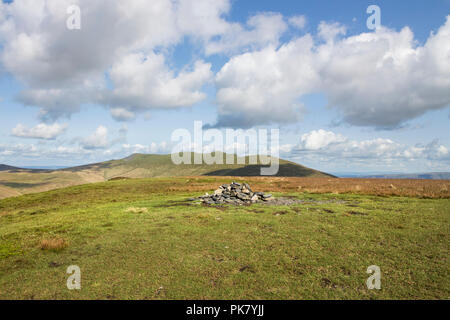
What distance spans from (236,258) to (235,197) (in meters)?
19.0

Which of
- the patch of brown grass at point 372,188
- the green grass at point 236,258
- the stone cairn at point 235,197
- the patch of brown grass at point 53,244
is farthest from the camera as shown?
the patch of brown grass at point 372,188

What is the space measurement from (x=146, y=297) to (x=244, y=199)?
21942mm

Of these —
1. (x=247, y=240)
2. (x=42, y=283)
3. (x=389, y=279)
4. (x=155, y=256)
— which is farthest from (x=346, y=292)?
(x=42, y=283)

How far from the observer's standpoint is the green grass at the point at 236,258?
887cm

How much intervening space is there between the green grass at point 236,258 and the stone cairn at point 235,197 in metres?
9.68

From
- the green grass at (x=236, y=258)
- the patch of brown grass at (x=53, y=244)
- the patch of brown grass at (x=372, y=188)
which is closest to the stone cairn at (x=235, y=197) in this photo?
the green grass at (x=236, y=258)

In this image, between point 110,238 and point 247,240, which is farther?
point 110,238

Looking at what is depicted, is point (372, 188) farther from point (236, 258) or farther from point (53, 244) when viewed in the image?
point (53, 244)

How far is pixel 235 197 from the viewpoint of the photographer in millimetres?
30828

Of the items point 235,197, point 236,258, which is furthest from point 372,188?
point 236,258

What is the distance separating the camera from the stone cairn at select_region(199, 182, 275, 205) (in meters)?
29.4

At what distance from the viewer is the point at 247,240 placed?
47.3 ft

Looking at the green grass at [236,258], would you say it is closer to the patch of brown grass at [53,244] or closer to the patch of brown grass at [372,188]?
the patch of brown grass at [53,244]
